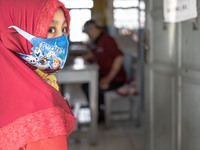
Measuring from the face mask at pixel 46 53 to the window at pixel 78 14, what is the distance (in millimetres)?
8064

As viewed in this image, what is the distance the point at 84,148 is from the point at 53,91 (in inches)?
81.5

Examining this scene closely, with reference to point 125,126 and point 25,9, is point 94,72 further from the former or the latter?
point 25,9

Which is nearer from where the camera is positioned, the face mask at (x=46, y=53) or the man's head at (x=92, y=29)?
the face mask at (x=46, y=53)

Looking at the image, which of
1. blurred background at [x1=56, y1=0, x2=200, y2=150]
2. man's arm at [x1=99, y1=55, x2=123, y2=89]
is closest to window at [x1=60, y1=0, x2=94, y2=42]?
blurred background at [x1=56, y1=0, x2=200, y2=150]

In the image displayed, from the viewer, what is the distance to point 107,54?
371 centimetres

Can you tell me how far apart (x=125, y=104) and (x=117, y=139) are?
4.54ft

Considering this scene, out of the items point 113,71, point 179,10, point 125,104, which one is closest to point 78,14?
point 125,104

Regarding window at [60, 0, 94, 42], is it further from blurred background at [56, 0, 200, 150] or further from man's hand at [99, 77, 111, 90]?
man's hand at [99, 77, 111, 90]

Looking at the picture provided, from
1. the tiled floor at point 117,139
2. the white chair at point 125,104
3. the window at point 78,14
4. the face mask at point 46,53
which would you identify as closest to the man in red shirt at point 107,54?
the white chair at point 125,104

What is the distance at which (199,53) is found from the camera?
1.60 metres

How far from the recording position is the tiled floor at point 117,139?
2.90 m

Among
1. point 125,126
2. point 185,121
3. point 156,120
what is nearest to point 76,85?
point 125,126

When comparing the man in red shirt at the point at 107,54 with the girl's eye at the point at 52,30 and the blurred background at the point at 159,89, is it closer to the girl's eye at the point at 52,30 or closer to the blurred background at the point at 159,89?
the blurred background at the point at 159,89

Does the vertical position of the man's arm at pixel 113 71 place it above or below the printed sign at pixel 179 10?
below
